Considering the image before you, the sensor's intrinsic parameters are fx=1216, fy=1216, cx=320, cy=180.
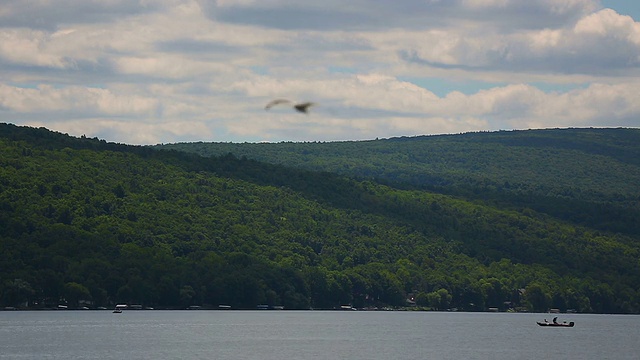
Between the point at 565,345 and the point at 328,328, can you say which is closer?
the point at 565,345

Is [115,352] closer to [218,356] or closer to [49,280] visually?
[218,356]

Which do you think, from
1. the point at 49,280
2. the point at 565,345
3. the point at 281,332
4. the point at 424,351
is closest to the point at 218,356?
the point at 424,351

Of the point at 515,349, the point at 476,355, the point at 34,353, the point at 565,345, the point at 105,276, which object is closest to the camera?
the point at 34,353

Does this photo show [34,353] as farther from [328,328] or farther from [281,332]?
[328,328]

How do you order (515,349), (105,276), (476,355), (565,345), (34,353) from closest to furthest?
A: (34,353)
(476,355)
(515,349)
(565,345)
(105,276)

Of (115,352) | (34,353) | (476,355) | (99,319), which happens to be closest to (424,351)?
(476,355)

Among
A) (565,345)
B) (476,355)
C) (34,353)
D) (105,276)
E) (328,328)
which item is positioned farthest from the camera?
(105,276)
